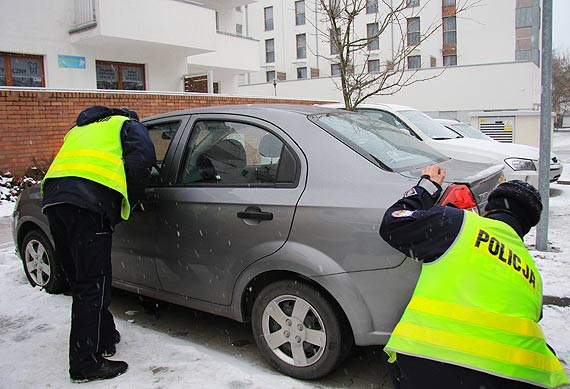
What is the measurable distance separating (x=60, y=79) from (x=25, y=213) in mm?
9697

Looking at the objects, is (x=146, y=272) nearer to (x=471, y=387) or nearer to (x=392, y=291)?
(x=392, y=291)

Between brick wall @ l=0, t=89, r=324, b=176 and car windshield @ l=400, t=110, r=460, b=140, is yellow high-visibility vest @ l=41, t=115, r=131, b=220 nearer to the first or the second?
car windshield @ l=400, t=110, r=460, b=140

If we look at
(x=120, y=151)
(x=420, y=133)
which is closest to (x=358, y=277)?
(x=120, y=151)

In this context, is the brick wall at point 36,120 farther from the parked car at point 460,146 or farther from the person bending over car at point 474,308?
the person bending over car at point 474,308

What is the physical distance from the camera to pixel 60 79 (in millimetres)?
13195

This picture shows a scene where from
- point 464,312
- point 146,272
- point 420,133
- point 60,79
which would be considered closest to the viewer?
point 464,312

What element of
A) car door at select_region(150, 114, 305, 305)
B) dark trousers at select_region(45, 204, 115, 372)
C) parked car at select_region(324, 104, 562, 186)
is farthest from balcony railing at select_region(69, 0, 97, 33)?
dark trousers at select_region(45, 204, 115, 372)

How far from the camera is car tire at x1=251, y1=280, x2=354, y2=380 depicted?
2.98m

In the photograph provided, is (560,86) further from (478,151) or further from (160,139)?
(160,139)

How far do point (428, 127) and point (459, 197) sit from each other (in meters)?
6.26

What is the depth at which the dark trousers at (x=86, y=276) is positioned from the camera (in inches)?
126

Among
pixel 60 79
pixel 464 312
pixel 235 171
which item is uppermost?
pixel 60 79

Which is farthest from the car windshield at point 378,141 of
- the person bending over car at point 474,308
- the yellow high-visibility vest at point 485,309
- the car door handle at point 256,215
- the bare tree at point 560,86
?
the bare tree at point 560,86

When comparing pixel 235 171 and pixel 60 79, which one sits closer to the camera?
pixel 235 171
